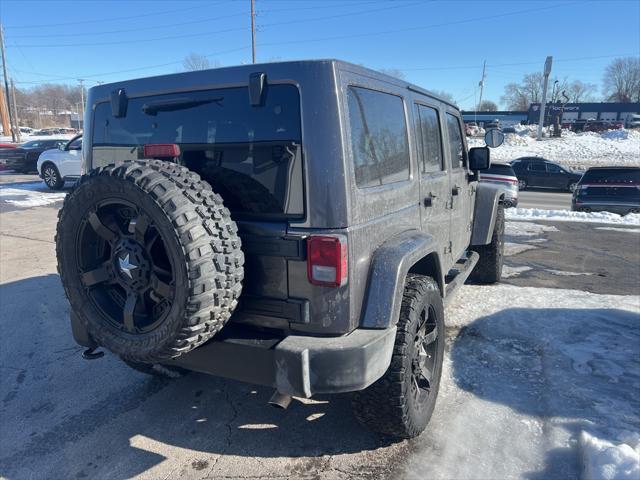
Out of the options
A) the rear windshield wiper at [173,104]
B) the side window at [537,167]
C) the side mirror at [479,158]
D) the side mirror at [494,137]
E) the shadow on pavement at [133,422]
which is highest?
the rear windshield wiper at [173,104]

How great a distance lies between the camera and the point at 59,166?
49.6 feet

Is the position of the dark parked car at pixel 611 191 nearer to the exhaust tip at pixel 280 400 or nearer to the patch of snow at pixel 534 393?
the patch of snow at pixel 534 393

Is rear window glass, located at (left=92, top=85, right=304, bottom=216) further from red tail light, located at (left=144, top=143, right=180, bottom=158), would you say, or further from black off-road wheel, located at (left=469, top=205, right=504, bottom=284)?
black off-road wheel, located at (left=469, top=205, right=504, bottom=284)

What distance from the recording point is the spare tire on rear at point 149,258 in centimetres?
216

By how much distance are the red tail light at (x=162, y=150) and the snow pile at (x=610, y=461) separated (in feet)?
9.17

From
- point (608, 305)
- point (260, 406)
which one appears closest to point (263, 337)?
point (260, 406)

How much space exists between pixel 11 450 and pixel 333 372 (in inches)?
83.5

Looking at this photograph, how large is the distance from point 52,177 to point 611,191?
54.2 feet

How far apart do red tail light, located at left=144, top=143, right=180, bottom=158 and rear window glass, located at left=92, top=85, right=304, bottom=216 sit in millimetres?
85

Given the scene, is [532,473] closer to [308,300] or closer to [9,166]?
[308,300]

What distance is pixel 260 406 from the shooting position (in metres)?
3.32

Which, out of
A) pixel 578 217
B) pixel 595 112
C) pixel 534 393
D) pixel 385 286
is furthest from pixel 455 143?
pixel 595 112

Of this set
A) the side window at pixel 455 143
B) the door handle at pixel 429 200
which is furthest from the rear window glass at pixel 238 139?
the side window at pixel 455 143

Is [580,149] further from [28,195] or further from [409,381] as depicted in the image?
[409,381]
